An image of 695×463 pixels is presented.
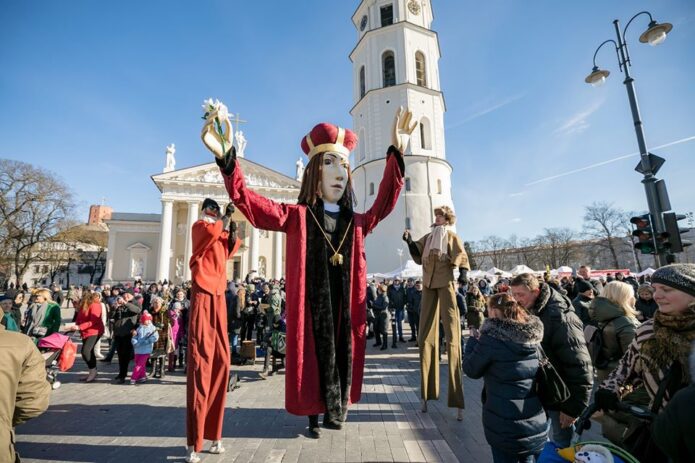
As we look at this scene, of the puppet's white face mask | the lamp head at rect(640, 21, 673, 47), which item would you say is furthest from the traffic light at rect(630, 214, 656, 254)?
the puppet's white face mask

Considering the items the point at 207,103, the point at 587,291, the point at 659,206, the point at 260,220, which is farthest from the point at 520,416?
the point at 659,206

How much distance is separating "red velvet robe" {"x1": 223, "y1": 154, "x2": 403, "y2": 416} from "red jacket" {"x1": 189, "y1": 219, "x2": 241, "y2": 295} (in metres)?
0.52

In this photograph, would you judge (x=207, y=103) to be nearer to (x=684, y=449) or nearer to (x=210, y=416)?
(x=210, y=416)

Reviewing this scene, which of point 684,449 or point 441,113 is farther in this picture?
point 441,113

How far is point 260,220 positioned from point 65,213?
114 feet

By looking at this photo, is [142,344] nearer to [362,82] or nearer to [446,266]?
[446,266]

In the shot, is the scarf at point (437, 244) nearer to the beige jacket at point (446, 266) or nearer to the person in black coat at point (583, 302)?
the beige jacket at point (446, 266)

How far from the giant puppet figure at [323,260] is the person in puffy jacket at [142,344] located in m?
4.72

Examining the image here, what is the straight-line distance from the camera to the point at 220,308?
3.28 m

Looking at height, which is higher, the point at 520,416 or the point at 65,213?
the point at 65,213

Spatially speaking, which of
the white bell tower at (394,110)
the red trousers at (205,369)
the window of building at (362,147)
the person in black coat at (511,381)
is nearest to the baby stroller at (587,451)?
the person in black coat at (511,381)

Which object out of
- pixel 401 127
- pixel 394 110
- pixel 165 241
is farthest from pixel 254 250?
pixel 401 127

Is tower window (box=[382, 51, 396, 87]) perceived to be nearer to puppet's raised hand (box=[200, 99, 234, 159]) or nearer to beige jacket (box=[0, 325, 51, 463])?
puppet's raised hand (box=[200, 99, 234, 159])

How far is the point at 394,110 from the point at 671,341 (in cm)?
3182
